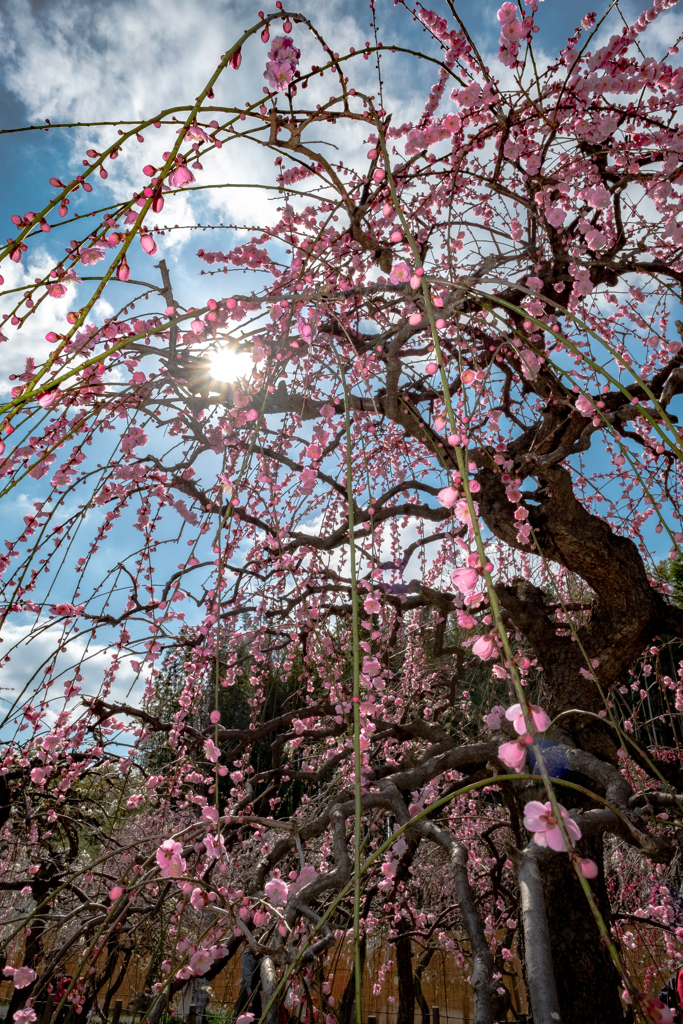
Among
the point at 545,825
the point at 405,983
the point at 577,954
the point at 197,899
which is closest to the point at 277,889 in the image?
the point at 197,899

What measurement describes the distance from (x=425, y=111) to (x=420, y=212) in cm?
54

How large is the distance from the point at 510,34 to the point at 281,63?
5.03 feet

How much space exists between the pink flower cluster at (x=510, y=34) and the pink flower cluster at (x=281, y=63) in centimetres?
135

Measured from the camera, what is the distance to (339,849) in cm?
248

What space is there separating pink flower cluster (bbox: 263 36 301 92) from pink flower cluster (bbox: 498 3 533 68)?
1351mm

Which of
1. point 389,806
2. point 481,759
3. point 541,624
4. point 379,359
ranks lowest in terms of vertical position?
point 389,806

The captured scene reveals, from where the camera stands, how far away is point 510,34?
2.52 m

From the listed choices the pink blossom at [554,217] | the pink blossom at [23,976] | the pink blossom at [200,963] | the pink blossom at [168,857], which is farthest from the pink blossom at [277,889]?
the pink blossom at [554,217]

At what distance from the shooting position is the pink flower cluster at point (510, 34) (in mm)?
2463

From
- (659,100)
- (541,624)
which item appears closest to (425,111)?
(659,100)

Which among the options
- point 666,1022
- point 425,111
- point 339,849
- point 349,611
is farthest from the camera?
point 349,611

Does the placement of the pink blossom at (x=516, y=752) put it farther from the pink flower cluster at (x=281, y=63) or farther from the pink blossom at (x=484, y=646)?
the pink flower cluster at (x=281, y=63)

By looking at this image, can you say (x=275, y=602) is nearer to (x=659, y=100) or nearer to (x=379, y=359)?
(x=379, y=359)

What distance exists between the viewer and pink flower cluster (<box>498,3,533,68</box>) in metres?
2.46
